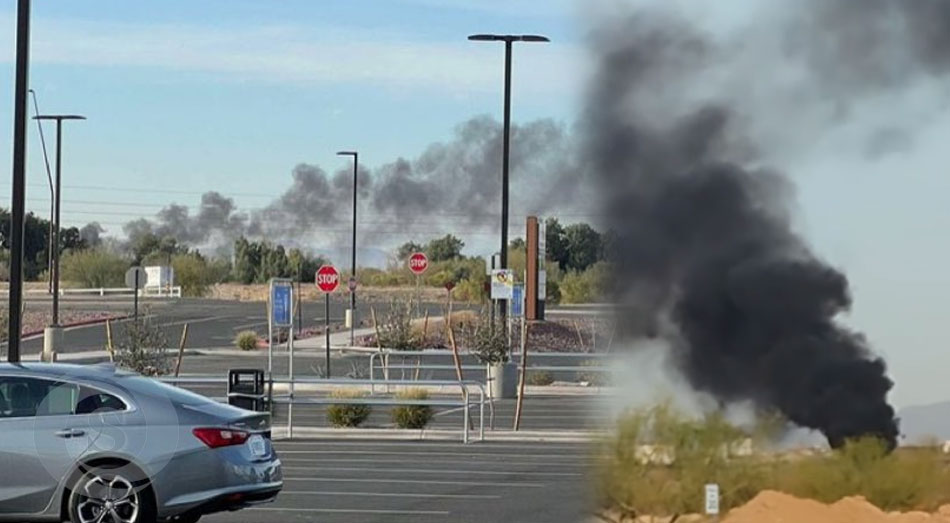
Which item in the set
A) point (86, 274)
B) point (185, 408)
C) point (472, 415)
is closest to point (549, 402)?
point (472, 415)

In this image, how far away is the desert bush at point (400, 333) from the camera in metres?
41.2

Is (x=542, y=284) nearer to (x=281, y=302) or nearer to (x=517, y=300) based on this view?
(x=281, y=302)

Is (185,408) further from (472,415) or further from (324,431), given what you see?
(472,415)

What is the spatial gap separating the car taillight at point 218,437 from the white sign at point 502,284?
1936 cm

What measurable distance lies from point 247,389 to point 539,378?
13.2m

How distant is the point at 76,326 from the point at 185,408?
49.7m

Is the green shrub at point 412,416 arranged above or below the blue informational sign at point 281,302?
below

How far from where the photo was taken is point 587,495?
600cm

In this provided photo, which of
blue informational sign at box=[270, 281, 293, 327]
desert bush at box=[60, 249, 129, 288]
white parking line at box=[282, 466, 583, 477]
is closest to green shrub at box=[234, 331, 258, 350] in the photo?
blue informational sign at box=[270, 281, 293, 327]

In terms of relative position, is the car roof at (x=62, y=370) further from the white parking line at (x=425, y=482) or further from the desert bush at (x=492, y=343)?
the desert bush at (x=492, y=343)

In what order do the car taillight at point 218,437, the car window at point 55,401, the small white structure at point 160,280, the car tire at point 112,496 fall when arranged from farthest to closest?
1. the small white structure at point 160,280
2. the car window at point 55,401
3. the car taillight at point 218,437
4. the car tire at point 112,496

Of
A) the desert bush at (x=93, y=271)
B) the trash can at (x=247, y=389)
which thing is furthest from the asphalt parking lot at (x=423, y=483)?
the desert bush at (x=93, y=271)

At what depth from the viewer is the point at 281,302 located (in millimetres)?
25766

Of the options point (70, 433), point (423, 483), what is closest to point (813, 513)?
point (70, 433)
